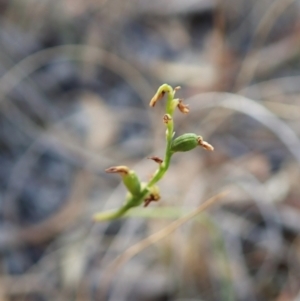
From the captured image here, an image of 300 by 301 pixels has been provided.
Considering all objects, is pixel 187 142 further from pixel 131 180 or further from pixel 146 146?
pixel 146 146

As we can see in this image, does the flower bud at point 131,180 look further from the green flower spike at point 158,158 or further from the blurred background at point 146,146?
the blurred background at point 146,146

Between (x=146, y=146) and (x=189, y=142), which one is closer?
(x=189, y=142)

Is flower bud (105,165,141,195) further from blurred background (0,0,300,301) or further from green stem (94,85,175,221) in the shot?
blurred background (0,0,300,301)

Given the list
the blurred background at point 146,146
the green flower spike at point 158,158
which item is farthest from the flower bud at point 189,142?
the blurred background at point 146,146

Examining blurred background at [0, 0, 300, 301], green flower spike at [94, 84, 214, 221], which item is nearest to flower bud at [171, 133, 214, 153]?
green flower spike at [94, 84, 214, 221]

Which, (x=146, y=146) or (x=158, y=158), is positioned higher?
(x=146, y=146)

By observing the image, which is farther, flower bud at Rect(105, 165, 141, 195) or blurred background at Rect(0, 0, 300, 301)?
blurred background at Rect(0, 0, 300, 301)

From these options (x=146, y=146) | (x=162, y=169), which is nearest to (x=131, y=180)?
(x=162, y=169)
